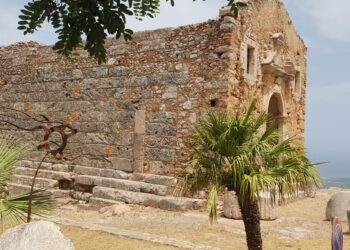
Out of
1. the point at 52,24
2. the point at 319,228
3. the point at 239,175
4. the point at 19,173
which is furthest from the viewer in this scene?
the point at 19,173

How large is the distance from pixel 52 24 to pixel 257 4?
361 inches

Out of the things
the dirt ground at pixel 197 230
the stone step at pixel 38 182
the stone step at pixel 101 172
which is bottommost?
the dirt ground at pixel 197 230

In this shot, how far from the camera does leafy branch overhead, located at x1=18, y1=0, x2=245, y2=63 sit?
2.67 m

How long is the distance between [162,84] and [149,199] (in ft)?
9.21

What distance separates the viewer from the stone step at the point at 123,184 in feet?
33.1

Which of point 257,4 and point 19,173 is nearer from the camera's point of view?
point 257,4

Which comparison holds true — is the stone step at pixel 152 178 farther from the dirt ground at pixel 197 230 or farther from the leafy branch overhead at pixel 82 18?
the leafy branch overhead at pixel 82 18

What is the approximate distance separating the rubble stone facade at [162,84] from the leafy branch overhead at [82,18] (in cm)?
696

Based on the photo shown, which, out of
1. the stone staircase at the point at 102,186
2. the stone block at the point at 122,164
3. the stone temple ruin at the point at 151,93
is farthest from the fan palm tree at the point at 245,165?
the stone block at the point at 122,164

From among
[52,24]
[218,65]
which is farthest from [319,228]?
[52,24]

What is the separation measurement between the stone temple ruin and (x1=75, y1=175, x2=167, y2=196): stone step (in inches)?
1.0

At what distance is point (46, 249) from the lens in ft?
14.6

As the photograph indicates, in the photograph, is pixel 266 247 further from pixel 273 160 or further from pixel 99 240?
pixel 99 240

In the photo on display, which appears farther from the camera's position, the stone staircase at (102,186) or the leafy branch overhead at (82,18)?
the stone staircase at (102,186)
